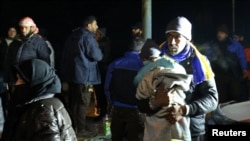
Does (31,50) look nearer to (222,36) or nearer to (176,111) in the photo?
(222,36)

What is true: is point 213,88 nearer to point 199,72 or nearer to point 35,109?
point 199,72

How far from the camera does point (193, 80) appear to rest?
4133 mm

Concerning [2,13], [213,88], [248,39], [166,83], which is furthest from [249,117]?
[2,13]

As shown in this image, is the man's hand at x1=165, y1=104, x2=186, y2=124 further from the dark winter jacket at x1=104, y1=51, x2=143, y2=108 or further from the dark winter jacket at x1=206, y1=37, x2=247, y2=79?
the dark winter jacket at x1=206, y1=37, x2=247, y2=79

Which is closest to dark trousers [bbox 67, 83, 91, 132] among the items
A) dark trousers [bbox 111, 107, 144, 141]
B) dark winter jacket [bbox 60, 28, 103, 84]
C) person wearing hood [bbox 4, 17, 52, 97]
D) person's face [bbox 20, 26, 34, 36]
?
dark winter jacket [bbox 60, 28, 103, 84]

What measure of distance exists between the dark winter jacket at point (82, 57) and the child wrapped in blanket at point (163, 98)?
4.24m

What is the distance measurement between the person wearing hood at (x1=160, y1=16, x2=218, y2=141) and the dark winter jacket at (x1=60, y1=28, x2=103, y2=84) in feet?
13.7

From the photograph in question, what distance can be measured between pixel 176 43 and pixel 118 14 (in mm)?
12399

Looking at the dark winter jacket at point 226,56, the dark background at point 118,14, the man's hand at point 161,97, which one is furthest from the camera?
the dark background at point 118,14

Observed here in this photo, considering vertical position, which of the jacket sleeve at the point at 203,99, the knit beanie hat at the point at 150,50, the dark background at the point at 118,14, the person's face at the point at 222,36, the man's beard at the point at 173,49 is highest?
the dark background at the point at 118,14

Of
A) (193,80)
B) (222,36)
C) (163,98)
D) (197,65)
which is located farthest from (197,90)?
(222,36)

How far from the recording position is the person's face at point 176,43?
4254mm

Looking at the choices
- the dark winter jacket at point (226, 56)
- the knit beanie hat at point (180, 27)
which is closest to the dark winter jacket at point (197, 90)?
the knit beanie hat at point (180, 27)

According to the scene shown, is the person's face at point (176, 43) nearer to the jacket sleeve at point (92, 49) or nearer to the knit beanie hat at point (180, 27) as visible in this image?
the knit beanie hat at point (180, 27)
